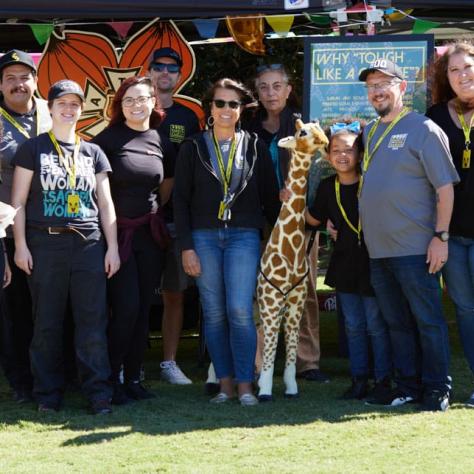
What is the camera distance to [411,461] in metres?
4.92

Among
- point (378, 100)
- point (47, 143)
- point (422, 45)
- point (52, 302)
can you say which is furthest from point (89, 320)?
point (422, 45)

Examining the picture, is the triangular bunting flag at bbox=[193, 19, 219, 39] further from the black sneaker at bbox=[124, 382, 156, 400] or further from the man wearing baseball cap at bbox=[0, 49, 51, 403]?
the black sneaker at bbox=[124, 382, 156, 400]

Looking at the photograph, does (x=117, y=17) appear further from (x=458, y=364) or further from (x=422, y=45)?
(x=458, y=364)

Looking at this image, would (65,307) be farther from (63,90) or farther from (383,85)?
(383,85)

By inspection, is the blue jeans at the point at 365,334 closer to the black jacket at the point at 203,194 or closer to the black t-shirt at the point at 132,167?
the black jacket at the point at 203,194

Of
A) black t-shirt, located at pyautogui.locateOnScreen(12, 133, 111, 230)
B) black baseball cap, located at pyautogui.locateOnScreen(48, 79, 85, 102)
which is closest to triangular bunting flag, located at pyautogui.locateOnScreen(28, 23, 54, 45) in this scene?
black baseball cap, located at pyautogui.locateOnScreen(48, 79, 85, 102)

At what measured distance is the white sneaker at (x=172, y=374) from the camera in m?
7.14

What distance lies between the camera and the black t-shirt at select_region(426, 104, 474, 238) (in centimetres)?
592

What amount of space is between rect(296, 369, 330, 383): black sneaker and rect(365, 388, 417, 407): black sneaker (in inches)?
36.1

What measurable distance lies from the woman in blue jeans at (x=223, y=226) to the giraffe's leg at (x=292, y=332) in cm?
30

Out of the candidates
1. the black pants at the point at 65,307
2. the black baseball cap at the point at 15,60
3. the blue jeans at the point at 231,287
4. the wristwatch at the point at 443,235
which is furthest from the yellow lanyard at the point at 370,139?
the black baseball cap at the point at 15,60

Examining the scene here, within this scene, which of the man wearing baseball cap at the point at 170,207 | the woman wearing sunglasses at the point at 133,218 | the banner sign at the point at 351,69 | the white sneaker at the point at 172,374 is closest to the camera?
the woman wearing sunglasses at the point at 133,218

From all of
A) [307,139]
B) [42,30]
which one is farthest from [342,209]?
[42,30]

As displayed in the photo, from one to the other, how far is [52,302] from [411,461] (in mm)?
2283
